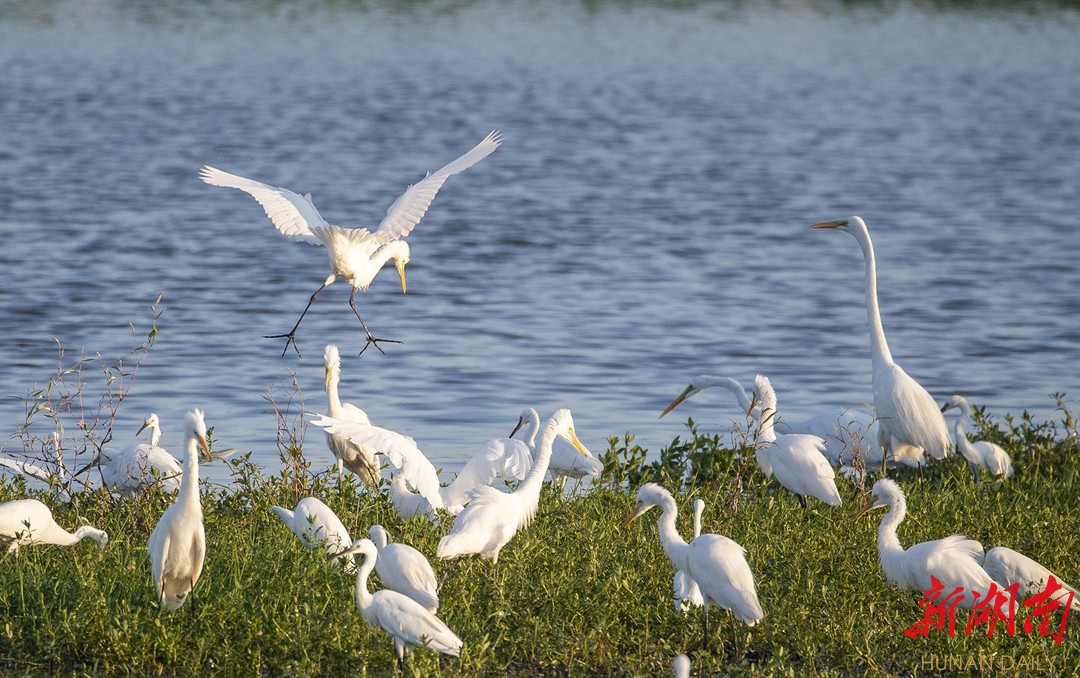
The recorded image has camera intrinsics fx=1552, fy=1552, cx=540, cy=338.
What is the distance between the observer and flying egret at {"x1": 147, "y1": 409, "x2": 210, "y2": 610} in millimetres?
5727

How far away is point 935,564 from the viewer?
586 centimetres

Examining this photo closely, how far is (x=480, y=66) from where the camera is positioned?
3425 centimetres

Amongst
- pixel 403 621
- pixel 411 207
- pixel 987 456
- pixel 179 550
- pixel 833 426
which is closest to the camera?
pixel 403 621

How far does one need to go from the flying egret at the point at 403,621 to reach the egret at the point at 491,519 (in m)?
0.73

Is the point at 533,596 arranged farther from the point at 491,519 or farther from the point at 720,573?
the point at 720,573

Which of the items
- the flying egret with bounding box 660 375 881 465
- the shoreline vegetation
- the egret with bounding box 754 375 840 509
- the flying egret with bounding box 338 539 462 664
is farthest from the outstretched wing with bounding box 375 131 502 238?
the flying egret with bounding box 338 539 462 664

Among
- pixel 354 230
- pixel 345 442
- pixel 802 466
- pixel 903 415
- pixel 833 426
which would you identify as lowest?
pixel 833 426

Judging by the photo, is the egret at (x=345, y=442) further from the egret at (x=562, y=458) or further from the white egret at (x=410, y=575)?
the white egret at (x=410, y=575)

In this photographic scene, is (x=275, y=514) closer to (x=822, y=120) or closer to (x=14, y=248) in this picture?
(x=14, y=248)

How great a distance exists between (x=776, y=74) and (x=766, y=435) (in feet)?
88.5

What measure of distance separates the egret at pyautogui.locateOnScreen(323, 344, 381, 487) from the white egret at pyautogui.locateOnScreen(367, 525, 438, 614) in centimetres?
200

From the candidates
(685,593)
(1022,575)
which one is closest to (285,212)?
(685,593)

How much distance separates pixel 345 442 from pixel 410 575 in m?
2.68

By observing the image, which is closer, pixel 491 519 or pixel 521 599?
pixel 521 599
